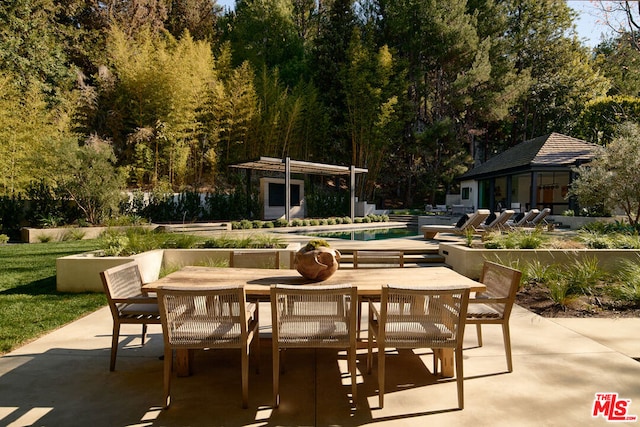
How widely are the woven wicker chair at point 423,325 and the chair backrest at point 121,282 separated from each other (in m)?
1.90

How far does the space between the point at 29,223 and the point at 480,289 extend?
13144 mm

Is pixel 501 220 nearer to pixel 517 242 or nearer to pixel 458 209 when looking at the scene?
pixel 517 242

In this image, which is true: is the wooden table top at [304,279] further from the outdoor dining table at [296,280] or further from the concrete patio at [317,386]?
the concrete patio at [317,386]

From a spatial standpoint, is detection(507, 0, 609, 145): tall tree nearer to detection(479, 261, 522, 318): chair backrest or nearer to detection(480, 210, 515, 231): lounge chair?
detection(480, 210, 515, 231): lounge chair

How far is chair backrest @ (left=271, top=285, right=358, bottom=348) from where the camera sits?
2.14 m

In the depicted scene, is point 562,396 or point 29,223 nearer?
point 562,396

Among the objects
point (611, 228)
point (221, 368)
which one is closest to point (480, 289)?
point (221, 368)

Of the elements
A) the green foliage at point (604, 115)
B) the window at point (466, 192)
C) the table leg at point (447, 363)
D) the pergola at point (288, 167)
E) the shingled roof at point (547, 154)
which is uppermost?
the green foliage at point (604, 115)

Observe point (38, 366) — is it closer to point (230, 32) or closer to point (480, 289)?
point (480, 289)

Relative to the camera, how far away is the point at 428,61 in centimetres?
2247

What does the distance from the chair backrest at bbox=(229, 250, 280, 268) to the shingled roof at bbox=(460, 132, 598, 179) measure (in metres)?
14.3

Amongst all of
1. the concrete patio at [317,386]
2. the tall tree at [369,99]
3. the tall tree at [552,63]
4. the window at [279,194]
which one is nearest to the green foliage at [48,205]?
the window at [279,194]

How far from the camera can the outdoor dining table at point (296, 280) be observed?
250 centimetres
